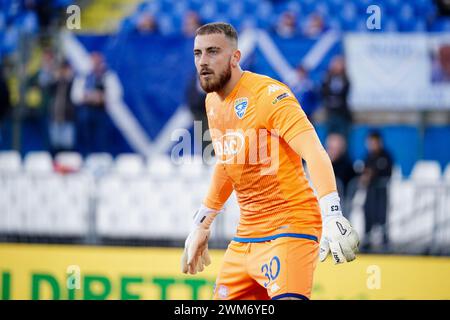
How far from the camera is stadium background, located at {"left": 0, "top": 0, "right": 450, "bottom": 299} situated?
10.3 meters

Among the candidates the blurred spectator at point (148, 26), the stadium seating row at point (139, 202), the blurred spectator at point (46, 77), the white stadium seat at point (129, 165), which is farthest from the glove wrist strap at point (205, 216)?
the blurred spectator at point (148, 26)

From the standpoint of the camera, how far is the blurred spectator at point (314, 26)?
1432 cm

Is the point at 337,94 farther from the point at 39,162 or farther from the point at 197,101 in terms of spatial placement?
the point at 39,162

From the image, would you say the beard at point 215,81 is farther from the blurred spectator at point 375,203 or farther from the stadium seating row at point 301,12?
the stadium seating row at point 301,12

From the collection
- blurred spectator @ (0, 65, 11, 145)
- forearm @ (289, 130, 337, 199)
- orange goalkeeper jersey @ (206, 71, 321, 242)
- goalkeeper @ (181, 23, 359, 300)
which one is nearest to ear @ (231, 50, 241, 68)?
goalkeeper @ (181, 23, 359, 300)

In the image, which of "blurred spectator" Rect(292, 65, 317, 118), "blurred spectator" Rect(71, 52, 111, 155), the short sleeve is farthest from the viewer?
"blurred spectator" Rect(71, 52, 111, 155)

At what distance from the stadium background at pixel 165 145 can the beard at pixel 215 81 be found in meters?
4.40

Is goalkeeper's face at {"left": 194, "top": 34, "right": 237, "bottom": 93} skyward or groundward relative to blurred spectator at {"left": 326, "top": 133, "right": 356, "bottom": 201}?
skyward

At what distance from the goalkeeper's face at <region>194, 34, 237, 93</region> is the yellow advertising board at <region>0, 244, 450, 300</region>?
443 cm

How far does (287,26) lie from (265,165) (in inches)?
358

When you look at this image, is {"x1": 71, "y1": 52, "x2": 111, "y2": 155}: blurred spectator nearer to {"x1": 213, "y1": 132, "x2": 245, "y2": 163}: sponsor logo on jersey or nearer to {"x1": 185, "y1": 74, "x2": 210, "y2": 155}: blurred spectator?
{"x1": 185, "y1": 74, "x2": 210, "y2": 155}: blurred spectator

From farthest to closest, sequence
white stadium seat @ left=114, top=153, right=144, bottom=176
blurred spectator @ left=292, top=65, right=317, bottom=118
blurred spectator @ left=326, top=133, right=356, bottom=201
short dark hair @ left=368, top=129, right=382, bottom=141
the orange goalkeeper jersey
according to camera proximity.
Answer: blurred spectator @ left=292, top=65, right=317, bottom=118 < short dark hair @ left=368, top=129, right=382, bottom=141 < white stadium seat @ left=114, top=153, right=144, bottom=176 < blurred spectator @ left=326, top=133, right=356, bottom=201 < the orange goalkeeper jersey
